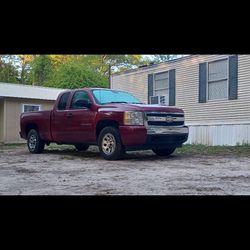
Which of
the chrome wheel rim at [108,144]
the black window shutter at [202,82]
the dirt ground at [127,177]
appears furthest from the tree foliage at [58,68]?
the dirt ground at [127,177]

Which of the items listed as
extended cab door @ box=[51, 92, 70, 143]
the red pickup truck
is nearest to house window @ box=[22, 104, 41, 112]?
the red pickup truck

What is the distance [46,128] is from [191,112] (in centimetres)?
612

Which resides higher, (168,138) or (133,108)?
(133,108)

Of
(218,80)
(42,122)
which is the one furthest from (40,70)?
(42,122)

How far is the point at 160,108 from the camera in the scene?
8820 millimetres

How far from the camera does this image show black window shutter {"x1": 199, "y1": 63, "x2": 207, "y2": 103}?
13728 mm

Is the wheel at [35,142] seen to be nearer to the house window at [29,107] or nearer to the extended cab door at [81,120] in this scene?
the extended cab door at [81,120]

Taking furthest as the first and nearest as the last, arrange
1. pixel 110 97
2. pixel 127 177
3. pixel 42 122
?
pixel 42 122, pixel 110 97, pixel 127 177

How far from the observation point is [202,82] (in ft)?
45.4

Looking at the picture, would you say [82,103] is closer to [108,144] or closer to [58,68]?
[108,144]

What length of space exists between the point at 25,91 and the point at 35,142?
875 cm

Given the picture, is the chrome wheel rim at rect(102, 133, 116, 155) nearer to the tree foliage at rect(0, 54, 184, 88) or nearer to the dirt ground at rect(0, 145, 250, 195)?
the dirt ground at rect(0, 145, 250, 195)
